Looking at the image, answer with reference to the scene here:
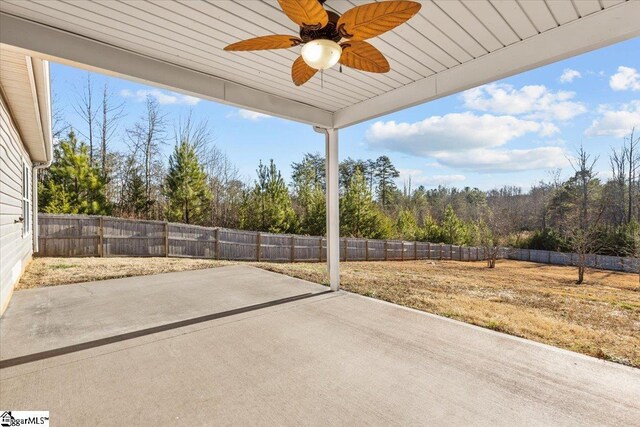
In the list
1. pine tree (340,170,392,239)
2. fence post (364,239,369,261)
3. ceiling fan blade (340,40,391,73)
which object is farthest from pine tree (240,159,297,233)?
ceiling fan blade (340,40,391,73)

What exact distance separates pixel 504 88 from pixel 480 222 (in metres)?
4.79

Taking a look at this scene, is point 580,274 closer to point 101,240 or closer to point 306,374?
point 306,374

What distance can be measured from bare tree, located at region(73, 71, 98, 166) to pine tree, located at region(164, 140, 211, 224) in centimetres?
302

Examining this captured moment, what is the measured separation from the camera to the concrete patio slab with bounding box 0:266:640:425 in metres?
1.70

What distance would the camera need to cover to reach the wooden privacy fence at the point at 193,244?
795cm

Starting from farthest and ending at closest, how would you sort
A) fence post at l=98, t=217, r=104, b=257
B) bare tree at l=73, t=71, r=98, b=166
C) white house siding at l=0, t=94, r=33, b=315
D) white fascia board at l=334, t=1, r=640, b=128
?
bare tree at l=73, t=71, r=98, b=166 → fence post at l=98, t=217, r=104, b=257 → white house siding at l=0, t=94, r=33, b=315 → white fascia board at l=334, t=1, r=640, b=128

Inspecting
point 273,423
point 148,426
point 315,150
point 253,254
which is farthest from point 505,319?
Result: point 315,150

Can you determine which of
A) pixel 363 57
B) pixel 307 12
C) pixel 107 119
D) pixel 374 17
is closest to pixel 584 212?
pixel 363 57

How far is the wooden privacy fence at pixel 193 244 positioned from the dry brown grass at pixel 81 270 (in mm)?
613

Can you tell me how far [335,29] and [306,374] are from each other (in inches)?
86.2

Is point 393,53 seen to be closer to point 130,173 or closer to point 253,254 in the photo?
point 253,254

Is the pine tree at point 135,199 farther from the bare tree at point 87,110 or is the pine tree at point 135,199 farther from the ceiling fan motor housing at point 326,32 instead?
the ceiling fan motor housing at point 326,32

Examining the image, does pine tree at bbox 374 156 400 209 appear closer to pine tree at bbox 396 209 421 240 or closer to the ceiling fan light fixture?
pine tree at bbox 396 209 421 240

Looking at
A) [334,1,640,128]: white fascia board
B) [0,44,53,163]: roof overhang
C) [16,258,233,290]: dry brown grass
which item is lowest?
[16,258,233,290]: dry brown grass
